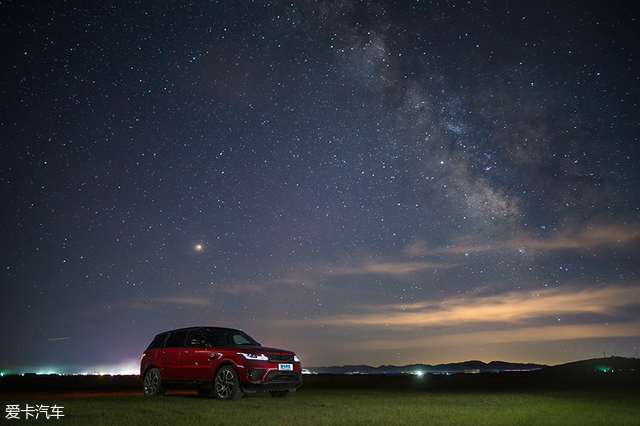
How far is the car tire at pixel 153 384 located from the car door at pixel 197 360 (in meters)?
1.02

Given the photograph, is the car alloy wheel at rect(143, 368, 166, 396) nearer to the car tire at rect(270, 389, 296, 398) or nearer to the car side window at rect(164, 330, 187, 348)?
the car side window at rect(164, 330, 187, 348)

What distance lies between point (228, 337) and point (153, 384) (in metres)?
2.46

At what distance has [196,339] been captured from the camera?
12.1 m

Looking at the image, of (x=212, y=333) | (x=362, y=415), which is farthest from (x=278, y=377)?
(x=362, y=415)

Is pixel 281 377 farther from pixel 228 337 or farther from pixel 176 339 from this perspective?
pixel 176 339

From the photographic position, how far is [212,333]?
40.2 ft

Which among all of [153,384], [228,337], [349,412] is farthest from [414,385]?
[349,412]

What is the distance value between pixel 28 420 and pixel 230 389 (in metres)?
4.24

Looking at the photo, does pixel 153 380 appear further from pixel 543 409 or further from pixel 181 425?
pixel 543 409

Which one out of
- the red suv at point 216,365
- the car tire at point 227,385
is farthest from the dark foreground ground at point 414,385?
the car tire at point 227,385

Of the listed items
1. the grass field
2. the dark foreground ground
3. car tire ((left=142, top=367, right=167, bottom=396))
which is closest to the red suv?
car tire ((left=142, top=367, right=167, bottom=396))

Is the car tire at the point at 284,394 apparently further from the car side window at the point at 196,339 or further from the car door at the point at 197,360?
the car side window at the point at 196,339

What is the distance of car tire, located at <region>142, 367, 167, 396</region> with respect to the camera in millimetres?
12422

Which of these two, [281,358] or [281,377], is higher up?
[281,358]
